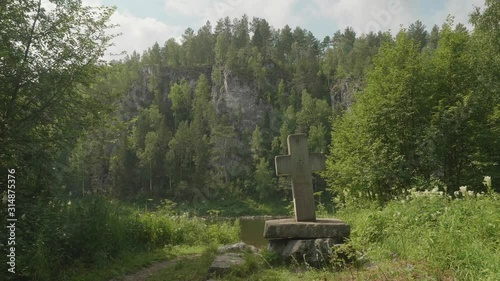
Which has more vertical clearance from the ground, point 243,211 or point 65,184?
point 65,184

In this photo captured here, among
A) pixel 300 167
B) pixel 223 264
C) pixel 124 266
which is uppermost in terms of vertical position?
pixel 300 167

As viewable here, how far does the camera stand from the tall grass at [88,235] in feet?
23.0

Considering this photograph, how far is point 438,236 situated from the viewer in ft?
17.2

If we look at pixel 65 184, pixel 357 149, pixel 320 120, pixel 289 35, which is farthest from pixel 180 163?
pixel 65 184

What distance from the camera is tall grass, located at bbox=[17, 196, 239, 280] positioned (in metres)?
7.00

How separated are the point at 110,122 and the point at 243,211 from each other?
53.8m

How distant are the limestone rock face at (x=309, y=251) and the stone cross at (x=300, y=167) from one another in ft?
3.31

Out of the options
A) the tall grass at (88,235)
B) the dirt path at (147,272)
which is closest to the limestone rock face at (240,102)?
the tall grass at (88,235)

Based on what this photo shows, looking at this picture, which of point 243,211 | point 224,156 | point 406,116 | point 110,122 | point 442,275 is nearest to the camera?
point 442,275

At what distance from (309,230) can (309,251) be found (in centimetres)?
43

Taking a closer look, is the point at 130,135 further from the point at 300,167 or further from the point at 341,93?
the point at 341,93

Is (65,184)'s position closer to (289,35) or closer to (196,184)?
(196,184)

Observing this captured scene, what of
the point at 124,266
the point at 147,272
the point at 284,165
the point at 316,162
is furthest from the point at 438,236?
the point at 124,266

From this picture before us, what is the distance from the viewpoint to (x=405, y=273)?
4.59 metres
